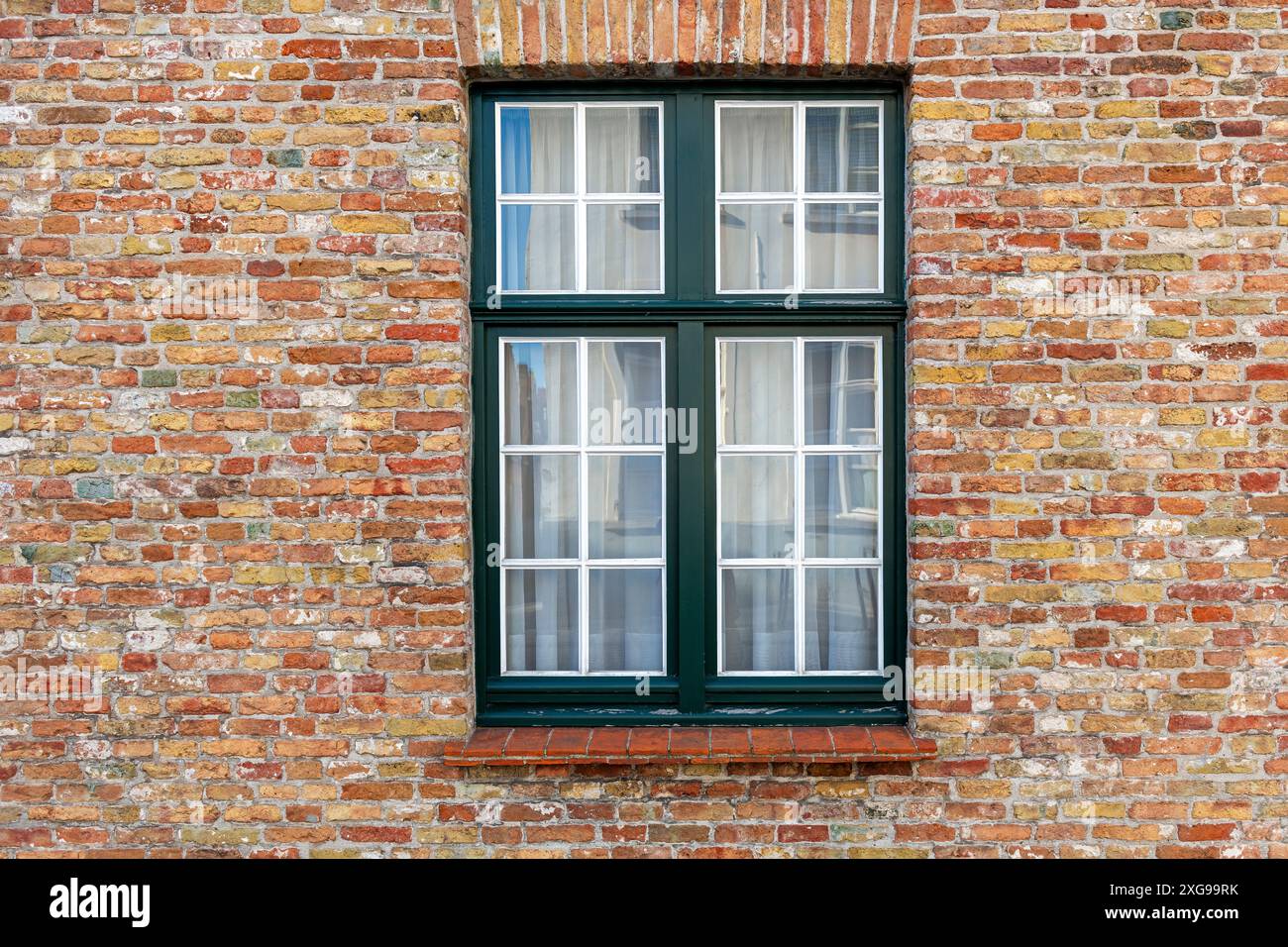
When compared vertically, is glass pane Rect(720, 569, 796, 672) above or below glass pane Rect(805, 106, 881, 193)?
below

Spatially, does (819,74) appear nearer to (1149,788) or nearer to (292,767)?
(1149,788)

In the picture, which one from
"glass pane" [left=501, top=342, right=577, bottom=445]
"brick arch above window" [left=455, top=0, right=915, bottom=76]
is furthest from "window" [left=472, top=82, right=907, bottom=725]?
"brick arch above window" [left=455, top=0, right=915, bottom=76]

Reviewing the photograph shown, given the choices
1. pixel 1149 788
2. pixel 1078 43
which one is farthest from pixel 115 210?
pixel 1149 788

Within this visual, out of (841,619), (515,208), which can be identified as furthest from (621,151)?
(841,619)

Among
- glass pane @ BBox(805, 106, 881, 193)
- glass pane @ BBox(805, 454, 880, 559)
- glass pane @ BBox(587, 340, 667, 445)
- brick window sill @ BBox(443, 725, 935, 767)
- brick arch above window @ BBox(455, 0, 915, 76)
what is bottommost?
brick window sill @ BBox(443, 725, 935, 767)

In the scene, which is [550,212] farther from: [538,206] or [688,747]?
[688,747]

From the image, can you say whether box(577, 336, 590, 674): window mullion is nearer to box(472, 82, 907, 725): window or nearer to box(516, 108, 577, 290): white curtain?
box(472, 82, 907, 725): window

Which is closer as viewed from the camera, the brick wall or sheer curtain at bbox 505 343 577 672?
the brick wall

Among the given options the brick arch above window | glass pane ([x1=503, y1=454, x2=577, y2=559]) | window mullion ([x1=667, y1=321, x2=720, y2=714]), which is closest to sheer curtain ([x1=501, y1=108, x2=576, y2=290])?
the brick arch above window

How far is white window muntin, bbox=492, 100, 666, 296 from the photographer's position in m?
3.00

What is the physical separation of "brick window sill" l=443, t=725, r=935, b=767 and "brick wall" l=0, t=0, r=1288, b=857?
9 cm

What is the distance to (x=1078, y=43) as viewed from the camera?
2803mm

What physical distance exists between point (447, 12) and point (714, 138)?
3.42 feet

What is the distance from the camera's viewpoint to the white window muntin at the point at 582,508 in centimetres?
302
